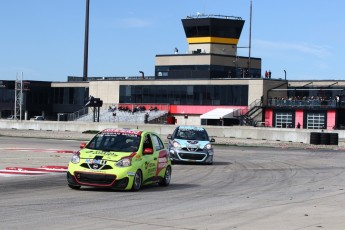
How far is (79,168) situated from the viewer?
53.8 ft

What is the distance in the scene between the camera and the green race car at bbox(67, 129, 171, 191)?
16312 millimetres

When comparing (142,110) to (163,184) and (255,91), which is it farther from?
(163,184)

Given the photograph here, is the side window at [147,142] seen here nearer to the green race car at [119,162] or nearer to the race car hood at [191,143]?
the green race car at [119,162]

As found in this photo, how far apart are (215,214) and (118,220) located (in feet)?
6.84

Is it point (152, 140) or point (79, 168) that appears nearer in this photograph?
point (79, 168)

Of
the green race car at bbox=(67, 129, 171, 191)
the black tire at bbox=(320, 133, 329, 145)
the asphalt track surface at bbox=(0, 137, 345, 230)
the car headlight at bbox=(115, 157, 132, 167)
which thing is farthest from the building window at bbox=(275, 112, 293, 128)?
the car headlight at bbox=(115, 157, 132, 167)

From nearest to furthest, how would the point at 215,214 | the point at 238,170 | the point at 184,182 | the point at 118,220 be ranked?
the point at 118,220 < the point at 215,214 < the point at 184,182 < the point at 238,170

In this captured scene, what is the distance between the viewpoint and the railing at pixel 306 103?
230ft

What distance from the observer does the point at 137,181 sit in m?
16.9

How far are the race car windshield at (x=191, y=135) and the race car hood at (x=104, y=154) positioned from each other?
12.2m

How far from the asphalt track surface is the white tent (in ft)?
168

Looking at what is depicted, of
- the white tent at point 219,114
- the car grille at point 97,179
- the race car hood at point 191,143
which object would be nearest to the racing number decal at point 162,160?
the car grille at point 97,179

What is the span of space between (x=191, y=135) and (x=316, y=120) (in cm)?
4440

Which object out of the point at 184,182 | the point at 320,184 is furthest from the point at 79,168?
the point at 320,184
